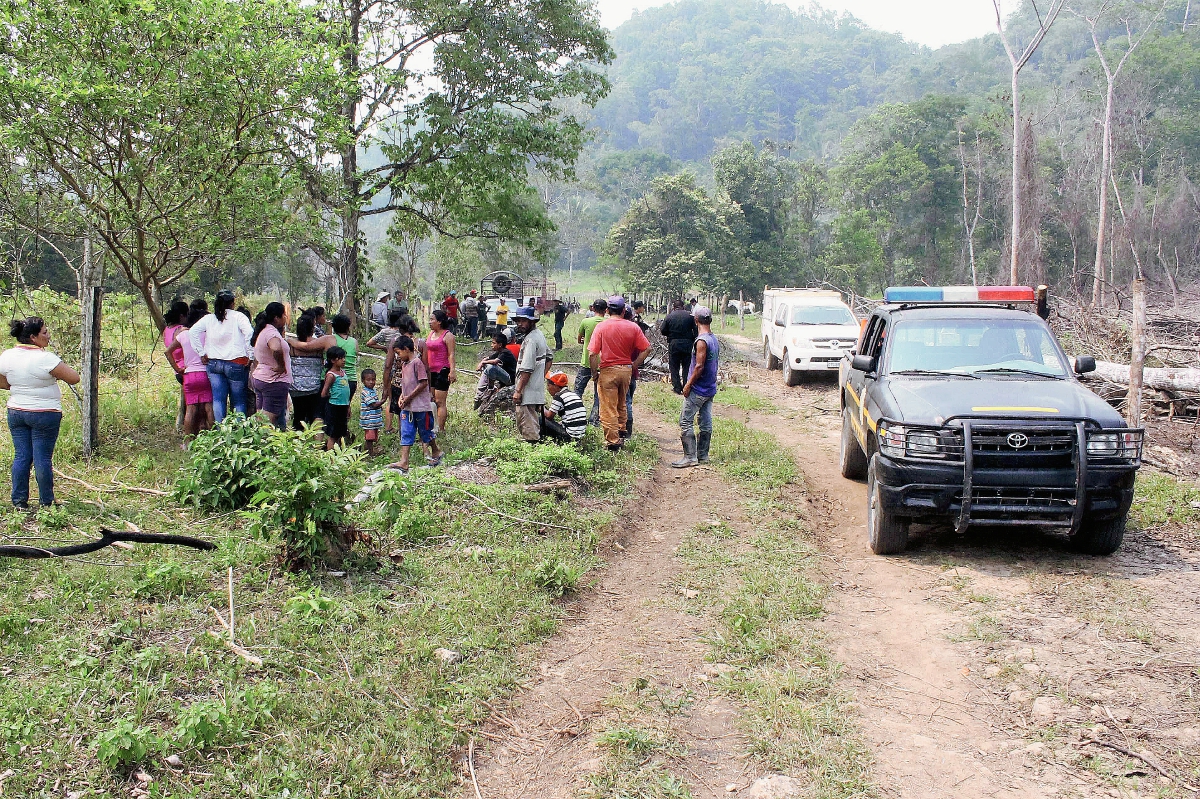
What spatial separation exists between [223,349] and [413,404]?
2036 mm

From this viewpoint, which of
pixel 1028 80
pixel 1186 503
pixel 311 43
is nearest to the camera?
pixel 1186 503

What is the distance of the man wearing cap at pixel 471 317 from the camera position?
25.1 metres

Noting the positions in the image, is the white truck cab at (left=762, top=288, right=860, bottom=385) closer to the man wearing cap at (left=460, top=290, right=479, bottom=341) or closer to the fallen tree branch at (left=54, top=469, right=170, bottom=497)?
the man wearing cap at (left=460, top=290, right=479, bottom=341)

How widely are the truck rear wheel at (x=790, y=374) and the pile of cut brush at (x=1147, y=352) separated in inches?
186

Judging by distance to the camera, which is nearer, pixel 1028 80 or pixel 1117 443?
pixel 1117 443

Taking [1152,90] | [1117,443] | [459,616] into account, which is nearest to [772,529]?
[1117,443]

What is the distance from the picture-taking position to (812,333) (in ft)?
55.1

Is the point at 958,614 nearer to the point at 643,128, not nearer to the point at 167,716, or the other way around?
the point at 167,716

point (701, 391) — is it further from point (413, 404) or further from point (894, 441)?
point (894, 441)

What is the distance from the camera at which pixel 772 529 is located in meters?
7.18

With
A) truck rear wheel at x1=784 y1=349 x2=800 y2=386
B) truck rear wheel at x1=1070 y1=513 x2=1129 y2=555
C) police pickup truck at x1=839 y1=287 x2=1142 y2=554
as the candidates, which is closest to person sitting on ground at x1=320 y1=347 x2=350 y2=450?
police pickup truck at x1=839 y1=287 x2=1142 y2=554

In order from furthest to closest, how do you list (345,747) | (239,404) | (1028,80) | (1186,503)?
(1028,80) → (239,404) → (1186,503) → (345,747)

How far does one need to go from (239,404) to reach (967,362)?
23.1ft

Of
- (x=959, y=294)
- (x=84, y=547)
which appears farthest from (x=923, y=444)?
(x=84, y=547)
